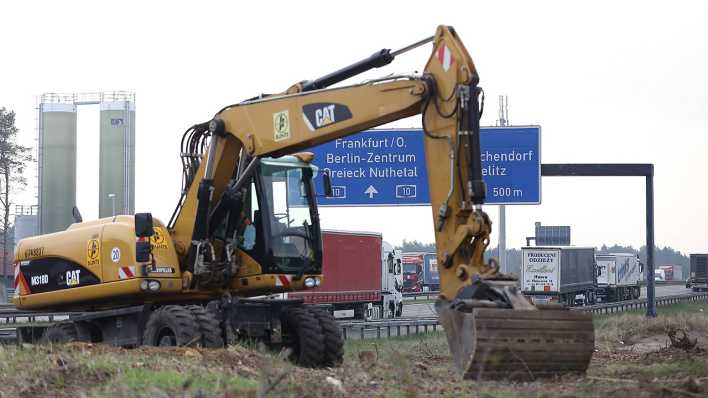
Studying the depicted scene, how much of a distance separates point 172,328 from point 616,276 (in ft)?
184

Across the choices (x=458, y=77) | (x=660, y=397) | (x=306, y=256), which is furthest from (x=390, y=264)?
(x=660, y=397)

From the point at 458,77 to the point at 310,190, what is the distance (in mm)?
4081

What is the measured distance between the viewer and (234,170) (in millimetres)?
16625

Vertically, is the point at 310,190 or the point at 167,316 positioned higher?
the point at 310,190

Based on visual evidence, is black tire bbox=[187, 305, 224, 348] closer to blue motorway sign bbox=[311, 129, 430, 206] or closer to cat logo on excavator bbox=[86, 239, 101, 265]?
cat logo on excavator bbox=[86, 239, 101, 265]

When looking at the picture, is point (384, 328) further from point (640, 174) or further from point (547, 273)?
point (547, 273)

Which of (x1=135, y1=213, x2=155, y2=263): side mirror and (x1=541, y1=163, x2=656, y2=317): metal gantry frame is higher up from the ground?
(x1=541, y1=163, x2=656, y2=317): metal gantry frame

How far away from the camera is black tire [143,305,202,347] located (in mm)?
14587

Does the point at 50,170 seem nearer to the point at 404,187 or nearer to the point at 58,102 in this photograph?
the point at 58,102

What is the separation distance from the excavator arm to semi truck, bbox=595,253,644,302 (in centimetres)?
5124

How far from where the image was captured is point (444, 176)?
12758mm

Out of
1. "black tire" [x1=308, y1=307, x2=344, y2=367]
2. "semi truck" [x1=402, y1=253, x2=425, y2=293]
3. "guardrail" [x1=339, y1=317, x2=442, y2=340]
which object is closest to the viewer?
"black tire" [x1=308, y1=307, x2=344, y2=367]

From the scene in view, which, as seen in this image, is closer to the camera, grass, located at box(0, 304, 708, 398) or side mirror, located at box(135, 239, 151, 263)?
grass, located at box(0, 304, 708, 398)

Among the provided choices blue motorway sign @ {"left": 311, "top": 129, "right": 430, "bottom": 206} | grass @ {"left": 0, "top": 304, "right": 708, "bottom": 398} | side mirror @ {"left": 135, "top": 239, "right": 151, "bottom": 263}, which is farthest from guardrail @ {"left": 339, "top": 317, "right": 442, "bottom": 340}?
grass @ {"left": 0, "top": 304, "right": 708, "bottom": 398}
